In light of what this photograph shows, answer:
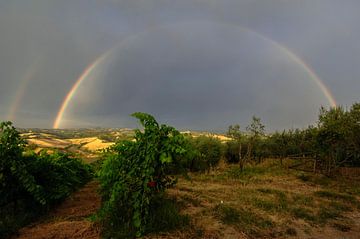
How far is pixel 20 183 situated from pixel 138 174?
3.25 metres

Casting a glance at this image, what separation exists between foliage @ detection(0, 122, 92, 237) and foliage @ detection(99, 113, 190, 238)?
188cm

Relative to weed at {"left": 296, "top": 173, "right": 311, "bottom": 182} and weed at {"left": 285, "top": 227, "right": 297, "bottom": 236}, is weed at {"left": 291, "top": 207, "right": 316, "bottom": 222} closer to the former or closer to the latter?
weed at {"left": 285, "top": 227, "right": 297, "bottom": 236}

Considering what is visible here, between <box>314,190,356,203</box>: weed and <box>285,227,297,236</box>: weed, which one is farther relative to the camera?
<box>314,190,356,203</box>: weed

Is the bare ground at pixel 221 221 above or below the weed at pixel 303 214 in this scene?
below

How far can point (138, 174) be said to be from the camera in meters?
5.43

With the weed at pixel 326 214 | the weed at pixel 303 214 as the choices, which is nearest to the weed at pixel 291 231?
the weed at pixel 303 214

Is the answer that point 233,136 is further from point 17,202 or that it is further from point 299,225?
point 17,202

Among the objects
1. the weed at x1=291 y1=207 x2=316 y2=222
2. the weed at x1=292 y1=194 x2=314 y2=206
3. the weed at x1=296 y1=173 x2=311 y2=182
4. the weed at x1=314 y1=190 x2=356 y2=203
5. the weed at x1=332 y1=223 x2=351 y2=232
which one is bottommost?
the weed at x1=332 y1=223 x2=351 y2=232

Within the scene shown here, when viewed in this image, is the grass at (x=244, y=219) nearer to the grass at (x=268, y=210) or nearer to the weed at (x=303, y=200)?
the grass at (x=268, y=210)

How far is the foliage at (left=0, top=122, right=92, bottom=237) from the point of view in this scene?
5.88m

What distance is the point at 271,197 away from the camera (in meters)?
9.43

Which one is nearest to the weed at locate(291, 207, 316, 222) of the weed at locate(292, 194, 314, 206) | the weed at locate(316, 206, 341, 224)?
the weed at locate(316, 206, 341, 224)

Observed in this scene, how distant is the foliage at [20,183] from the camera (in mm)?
5875

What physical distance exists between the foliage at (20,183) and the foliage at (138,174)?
1.88m
